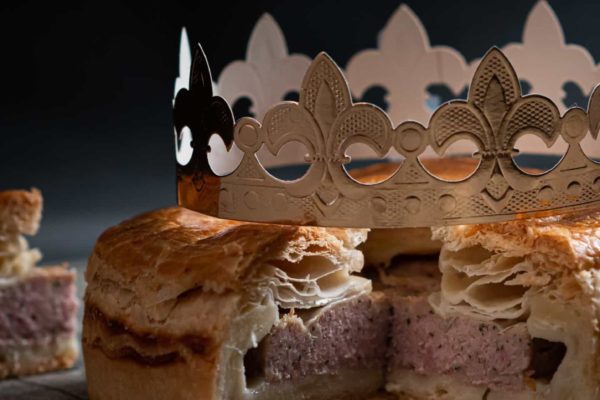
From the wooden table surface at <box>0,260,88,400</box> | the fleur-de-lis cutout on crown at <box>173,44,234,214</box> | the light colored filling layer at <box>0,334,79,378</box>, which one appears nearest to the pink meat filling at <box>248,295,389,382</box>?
the fleur-de-lis cutout on crown at <box>173,44,234,214</box>

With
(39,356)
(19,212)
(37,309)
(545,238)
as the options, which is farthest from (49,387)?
(545,238)

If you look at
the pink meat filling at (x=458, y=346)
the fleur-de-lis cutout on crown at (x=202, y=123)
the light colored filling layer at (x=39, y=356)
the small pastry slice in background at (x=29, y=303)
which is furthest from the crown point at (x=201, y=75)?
the light colored filling layer at (x=39, y=356)

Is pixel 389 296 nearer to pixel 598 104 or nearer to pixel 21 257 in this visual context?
pixel 598 104

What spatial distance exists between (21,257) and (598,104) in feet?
10.8

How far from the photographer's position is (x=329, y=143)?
12.0 ft

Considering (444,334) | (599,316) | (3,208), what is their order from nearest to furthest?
(599,316), (444,334), (3,208)

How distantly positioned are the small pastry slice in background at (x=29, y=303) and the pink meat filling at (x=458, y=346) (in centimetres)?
219

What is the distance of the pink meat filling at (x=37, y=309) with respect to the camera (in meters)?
5.39

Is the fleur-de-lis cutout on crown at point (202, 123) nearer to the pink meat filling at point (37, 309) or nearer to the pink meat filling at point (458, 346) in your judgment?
the pink meat filling at point (458, 346)

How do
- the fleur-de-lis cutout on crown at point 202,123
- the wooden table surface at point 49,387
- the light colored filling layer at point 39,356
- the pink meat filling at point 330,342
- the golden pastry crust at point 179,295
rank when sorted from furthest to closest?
1. the light colored filling layer at point 39,356
2. the wooden table surface at point 49,387
3. the fleur-de-lis cutout on crown at point 202,123
4. the pink meat filling at point 330,342
5. the golden pastry crust at point 179,295

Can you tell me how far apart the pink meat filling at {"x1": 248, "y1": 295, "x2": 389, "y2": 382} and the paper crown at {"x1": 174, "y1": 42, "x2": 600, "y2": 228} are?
47 centimetres

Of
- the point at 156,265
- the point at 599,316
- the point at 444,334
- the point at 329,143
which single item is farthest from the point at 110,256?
the point at 599,316

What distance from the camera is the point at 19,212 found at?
5449 mm

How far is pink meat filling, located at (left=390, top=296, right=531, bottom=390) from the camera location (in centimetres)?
379
